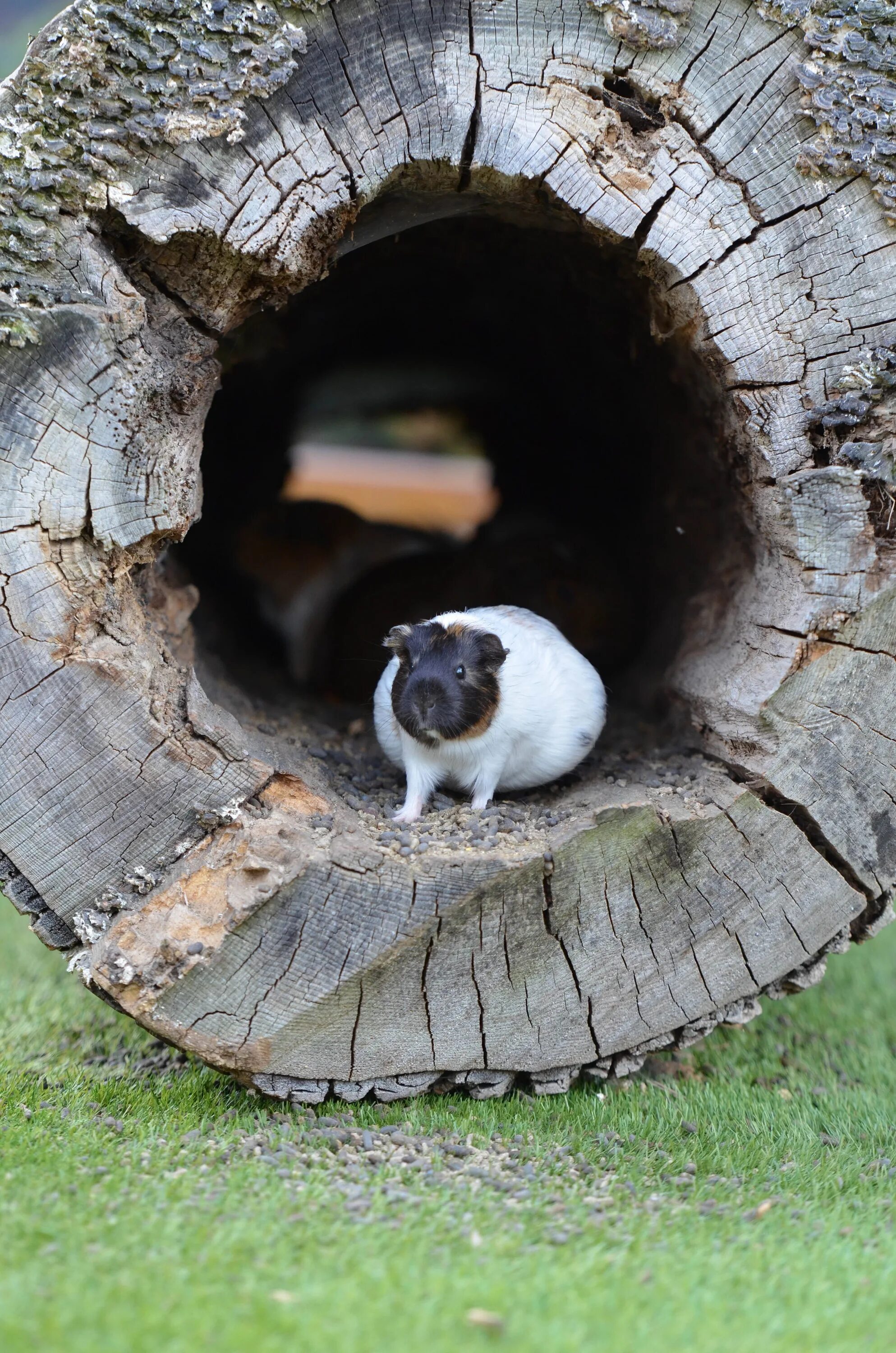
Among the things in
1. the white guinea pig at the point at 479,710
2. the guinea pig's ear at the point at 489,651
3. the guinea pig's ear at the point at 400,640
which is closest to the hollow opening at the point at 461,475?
the white guinea pig at the point at 479,710

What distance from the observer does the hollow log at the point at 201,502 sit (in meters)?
→ 3.48

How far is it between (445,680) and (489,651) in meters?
0.26

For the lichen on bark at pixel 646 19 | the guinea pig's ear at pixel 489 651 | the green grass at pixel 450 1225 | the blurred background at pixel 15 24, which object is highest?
the blurred background at pixel 15 24

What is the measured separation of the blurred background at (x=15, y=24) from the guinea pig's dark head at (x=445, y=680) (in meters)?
5.39

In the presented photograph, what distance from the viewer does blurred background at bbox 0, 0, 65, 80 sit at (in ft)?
23.6

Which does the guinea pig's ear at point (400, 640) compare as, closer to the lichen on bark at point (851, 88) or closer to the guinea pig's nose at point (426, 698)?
the guinea pig's nose at point (426, 698)

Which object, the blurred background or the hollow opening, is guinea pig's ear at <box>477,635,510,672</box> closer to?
the hollow opening

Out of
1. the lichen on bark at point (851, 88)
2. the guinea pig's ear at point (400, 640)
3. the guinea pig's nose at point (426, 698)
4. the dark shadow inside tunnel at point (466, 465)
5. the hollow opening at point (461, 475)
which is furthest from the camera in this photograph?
the dark shadow inside tunnel at point (466, 465)

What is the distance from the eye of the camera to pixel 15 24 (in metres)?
7.41

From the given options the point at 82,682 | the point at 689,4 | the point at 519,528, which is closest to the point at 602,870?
the point at 82,682

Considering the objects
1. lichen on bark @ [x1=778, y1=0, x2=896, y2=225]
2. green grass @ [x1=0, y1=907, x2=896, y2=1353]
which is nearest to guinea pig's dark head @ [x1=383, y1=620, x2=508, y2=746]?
green grass @ [x1=0, y1=907, x2=896, y2=1353]

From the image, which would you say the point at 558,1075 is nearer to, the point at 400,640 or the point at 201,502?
the point at 400,640

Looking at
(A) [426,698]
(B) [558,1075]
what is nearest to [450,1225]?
(B) [558,1075]

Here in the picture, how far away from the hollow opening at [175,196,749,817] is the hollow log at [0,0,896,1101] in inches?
34.7
